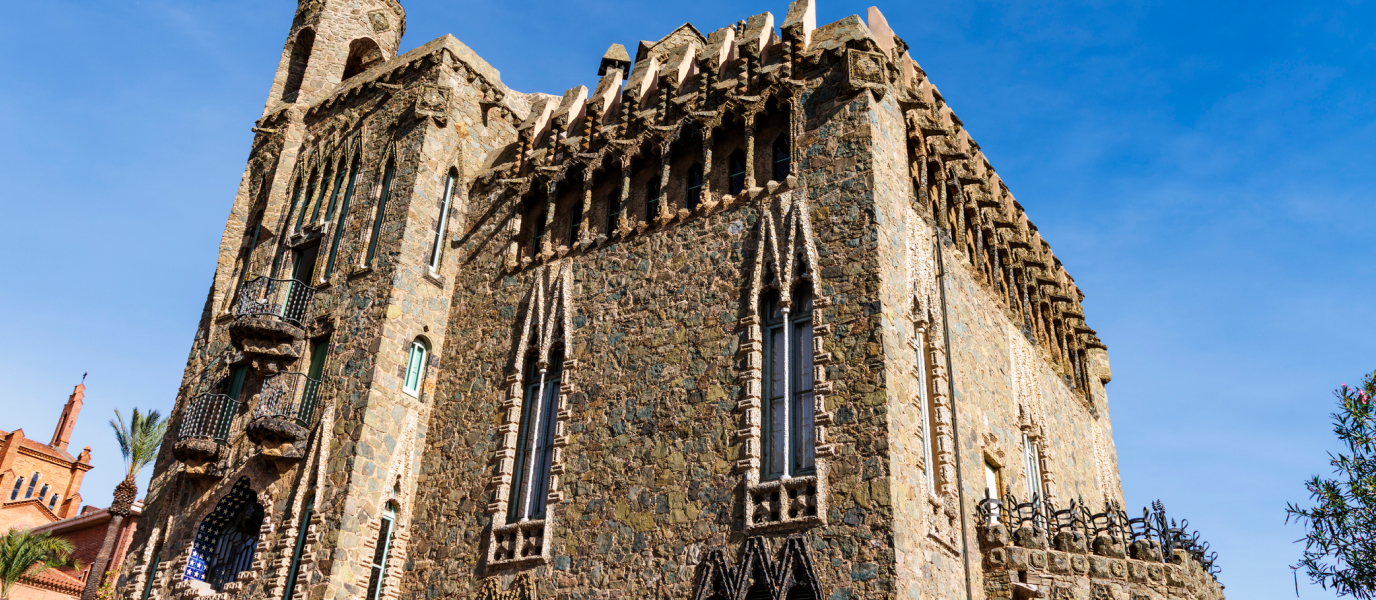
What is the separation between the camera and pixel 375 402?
17.1 meters

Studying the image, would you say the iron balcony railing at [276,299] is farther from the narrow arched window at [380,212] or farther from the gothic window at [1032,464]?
the gothic window at [1032,464]

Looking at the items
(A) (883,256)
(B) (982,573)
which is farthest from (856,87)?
(B) (982,573)

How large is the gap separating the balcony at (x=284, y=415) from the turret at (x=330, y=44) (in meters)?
7.81

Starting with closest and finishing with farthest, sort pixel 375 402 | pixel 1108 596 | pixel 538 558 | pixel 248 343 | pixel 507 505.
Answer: pixel 1108 596
pixel 538 558
pixel 507 505
pixel 375 402
pixel 248 343

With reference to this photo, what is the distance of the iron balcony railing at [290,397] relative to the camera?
1783 centimetres

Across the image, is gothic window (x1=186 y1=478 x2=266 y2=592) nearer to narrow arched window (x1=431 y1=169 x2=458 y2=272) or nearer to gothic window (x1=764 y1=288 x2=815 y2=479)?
narrow arched window (x1=431 y1=169 x2=458 y2=272)

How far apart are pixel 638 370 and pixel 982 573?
18.4ft

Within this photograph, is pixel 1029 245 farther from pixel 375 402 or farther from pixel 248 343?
pixel 248 343

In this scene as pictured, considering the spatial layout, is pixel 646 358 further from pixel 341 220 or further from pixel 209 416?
A: pixel 209 416

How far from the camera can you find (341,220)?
20359mm

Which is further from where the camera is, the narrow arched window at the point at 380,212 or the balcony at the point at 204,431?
the narrow arched window at the point at 380,212

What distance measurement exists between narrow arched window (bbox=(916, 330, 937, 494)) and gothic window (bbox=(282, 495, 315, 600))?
31.6 ft

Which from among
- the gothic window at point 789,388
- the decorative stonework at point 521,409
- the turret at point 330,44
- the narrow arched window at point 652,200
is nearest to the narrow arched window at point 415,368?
the decorative stonework at point 521,409

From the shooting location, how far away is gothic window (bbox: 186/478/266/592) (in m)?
17.4
